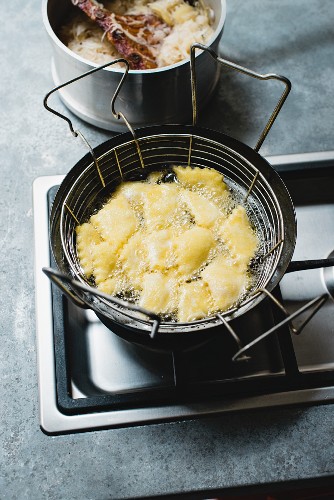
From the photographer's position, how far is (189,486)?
2.94 ft

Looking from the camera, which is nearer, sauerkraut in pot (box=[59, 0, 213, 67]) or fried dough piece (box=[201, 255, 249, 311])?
fried dough piece (box=[201, 255, 249, 311])

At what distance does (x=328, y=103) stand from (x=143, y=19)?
1.42 feet

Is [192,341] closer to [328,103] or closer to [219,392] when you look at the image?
[219,392]

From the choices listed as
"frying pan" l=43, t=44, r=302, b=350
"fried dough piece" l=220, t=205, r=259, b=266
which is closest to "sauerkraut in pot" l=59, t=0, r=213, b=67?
"frying pan" l=43, t=44, r=302, b=350

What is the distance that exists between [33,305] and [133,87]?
0.44 m

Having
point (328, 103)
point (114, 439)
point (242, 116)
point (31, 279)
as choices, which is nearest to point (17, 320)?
point (31, 279)

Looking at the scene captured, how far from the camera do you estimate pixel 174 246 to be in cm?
91

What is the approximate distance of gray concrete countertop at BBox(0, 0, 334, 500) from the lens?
0.90m

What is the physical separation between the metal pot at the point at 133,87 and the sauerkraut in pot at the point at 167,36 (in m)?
0.03

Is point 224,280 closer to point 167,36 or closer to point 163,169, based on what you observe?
point 163,169

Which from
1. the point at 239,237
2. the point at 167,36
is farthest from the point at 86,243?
the point at 167,36

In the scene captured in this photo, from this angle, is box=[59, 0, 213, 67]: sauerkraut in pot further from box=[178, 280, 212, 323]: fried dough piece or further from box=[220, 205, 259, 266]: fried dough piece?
box=[178, 280, 212, 323]: fried dough piece

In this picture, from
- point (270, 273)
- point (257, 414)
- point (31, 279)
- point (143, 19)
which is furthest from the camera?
point (143, 19)

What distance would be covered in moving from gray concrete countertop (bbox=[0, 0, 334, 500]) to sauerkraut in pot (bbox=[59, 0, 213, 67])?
124 millimetres
